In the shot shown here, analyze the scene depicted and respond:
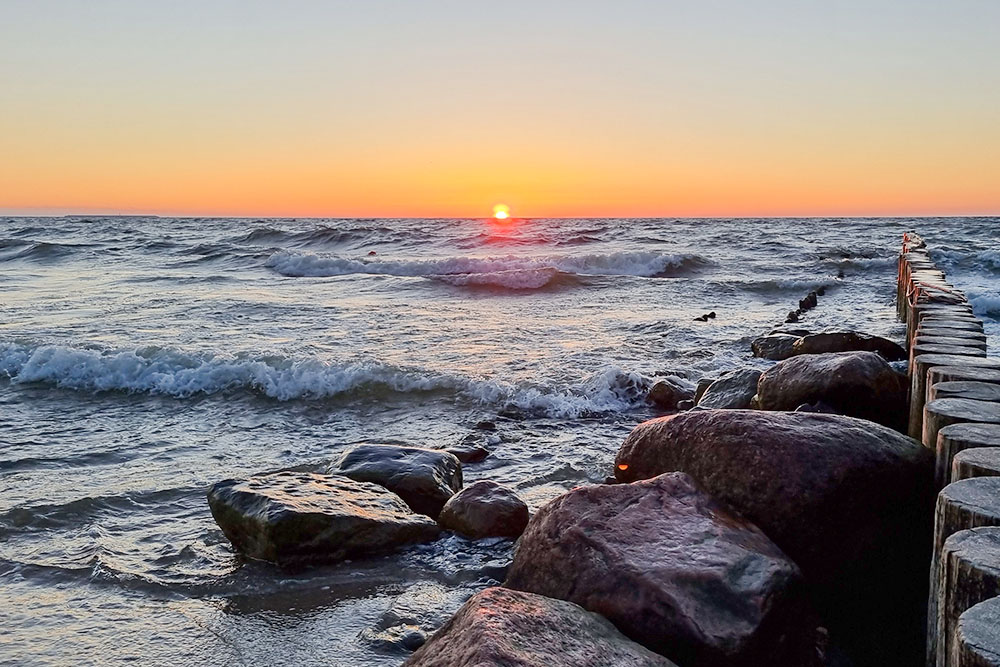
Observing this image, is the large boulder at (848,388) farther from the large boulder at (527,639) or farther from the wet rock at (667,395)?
the large boulder at (527,639)

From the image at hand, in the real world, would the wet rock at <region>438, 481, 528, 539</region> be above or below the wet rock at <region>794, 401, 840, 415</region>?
below

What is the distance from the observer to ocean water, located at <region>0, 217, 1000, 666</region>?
139 inches

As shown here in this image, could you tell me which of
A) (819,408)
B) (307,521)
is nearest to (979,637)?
(307,521)

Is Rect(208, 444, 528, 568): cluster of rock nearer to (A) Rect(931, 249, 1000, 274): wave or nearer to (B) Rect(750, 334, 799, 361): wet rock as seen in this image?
(B) Rect(750, 334, 799, 361): wet rock

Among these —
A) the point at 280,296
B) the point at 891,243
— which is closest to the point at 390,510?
the point at 280,296

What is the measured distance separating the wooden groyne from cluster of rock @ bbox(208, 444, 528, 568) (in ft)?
7.06

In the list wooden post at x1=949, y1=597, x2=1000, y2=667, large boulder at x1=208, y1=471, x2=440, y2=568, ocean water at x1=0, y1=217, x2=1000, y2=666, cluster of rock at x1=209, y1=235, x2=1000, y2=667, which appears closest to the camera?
wooden post at x1=949, y1=597, x2=1000, y2=667

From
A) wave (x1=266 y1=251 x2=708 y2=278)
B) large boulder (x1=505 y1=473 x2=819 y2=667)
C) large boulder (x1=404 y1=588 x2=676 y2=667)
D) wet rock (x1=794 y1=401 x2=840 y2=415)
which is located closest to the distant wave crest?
wave (x1=266 y1=251 x2=708 y2=278)

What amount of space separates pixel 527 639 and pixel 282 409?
5.50 m

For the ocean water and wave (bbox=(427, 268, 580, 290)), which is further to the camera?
wave (bbox=(427, 268, 580, 290))

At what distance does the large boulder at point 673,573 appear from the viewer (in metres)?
2.62

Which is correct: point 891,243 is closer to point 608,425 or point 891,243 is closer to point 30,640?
point 608,425

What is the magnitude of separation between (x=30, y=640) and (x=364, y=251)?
27.3 m

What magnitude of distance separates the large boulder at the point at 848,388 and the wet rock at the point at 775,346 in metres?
3.94
